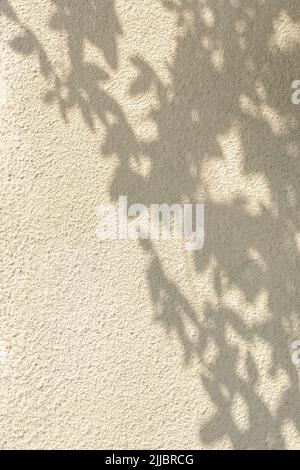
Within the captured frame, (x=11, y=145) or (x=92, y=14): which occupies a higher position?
(x=92, y=14)

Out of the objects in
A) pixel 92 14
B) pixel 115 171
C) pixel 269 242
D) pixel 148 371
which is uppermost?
pixel 92 14

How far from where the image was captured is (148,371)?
4234 mm

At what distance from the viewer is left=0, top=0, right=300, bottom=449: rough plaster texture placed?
4.18 meters

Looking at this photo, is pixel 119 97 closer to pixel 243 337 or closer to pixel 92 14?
pixel 92 14

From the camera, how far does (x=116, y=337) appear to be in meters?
4.21

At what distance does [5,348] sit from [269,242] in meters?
1.86

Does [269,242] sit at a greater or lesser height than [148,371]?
greater

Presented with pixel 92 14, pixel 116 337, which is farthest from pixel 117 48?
pixel 116 337

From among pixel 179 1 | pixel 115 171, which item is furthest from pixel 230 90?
pixel 115 171

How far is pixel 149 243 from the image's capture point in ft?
13.9

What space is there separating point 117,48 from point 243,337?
208cm

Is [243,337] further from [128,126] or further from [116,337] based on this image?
[128,126]

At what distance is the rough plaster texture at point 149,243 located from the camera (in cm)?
418

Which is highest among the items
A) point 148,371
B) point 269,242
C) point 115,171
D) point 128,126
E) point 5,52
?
point 5,52
